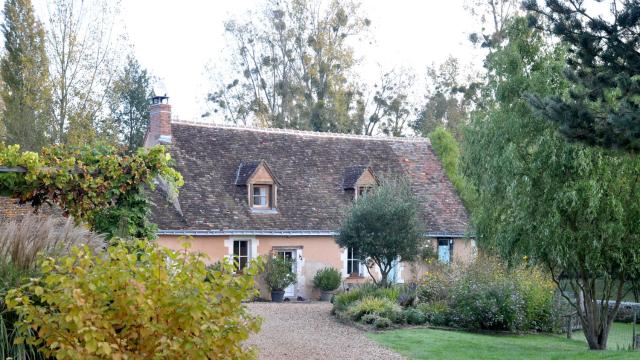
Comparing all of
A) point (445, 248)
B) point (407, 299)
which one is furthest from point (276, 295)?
point (445, 248)

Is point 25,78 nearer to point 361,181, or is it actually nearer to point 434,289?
point 361,181

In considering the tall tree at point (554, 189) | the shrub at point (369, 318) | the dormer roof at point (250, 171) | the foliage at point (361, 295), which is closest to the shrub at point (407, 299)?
the foliage at point (361, 295)

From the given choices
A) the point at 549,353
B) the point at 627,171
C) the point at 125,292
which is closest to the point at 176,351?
the point at 125,292

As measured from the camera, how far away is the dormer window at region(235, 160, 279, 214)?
2666cm

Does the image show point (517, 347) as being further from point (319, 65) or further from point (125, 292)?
point (319, 65)

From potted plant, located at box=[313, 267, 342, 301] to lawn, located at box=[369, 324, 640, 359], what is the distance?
863 cm

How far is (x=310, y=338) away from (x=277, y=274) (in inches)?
344

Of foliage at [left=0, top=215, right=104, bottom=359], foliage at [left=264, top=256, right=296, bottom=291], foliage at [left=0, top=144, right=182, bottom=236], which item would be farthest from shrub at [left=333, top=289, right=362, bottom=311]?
foliage at [left=0, top=215, right=104, bottom=359]

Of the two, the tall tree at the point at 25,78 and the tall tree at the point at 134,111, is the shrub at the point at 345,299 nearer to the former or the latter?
the tall tree at the point at 25,78

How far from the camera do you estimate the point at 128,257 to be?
614 cm

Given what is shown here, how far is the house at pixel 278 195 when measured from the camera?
2523cm

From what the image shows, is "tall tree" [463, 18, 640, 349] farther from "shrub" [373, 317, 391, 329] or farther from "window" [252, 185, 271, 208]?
"window" [252, 185, 271, 208]

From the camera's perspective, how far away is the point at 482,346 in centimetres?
1533

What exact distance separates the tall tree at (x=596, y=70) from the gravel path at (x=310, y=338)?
A: 5.21 meters
